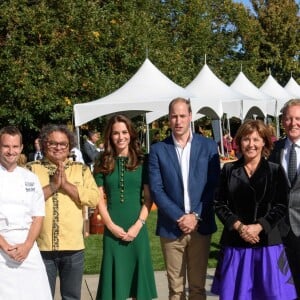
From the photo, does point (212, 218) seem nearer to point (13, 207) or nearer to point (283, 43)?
point (13, 207)

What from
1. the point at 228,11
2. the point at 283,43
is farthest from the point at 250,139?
the point at 283,43

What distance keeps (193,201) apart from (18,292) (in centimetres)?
149

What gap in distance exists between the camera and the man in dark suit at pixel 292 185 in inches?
178

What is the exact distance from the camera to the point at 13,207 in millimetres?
3969

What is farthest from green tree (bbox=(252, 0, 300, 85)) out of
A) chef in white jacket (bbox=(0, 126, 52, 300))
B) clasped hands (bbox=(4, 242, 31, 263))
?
clasped hands (bbox=(4, 242, 31, 263))

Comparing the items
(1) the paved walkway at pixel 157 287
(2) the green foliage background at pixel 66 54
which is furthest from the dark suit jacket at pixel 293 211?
(2) the green foliage background at pixel 66 54

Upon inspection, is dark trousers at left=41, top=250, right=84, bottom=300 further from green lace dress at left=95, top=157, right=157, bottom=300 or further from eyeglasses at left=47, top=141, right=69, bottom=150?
eyeglasses at left=47, top=141, right=69, bottom=150

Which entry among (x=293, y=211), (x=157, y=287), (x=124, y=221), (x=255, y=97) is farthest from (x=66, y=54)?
(x=293, y=211)

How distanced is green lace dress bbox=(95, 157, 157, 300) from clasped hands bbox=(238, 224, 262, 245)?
876 mm

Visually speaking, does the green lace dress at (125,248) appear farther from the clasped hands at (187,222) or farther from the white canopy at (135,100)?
the white canopy at (135,100)

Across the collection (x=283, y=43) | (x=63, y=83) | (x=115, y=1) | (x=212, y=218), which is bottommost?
(x=212, y=218)

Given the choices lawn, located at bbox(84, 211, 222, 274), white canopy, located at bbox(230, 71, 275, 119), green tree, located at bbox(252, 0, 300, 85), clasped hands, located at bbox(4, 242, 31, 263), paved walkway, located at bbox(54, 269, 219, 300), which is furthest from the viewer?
green tree, located at bbox(252, 0, 300, 85)

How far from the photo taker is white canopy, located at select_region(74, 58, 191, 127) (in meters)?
12.4

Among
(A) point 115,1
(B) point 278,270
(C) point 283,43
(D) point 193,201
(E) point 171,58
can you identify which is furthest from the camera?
(C) point 283,43
